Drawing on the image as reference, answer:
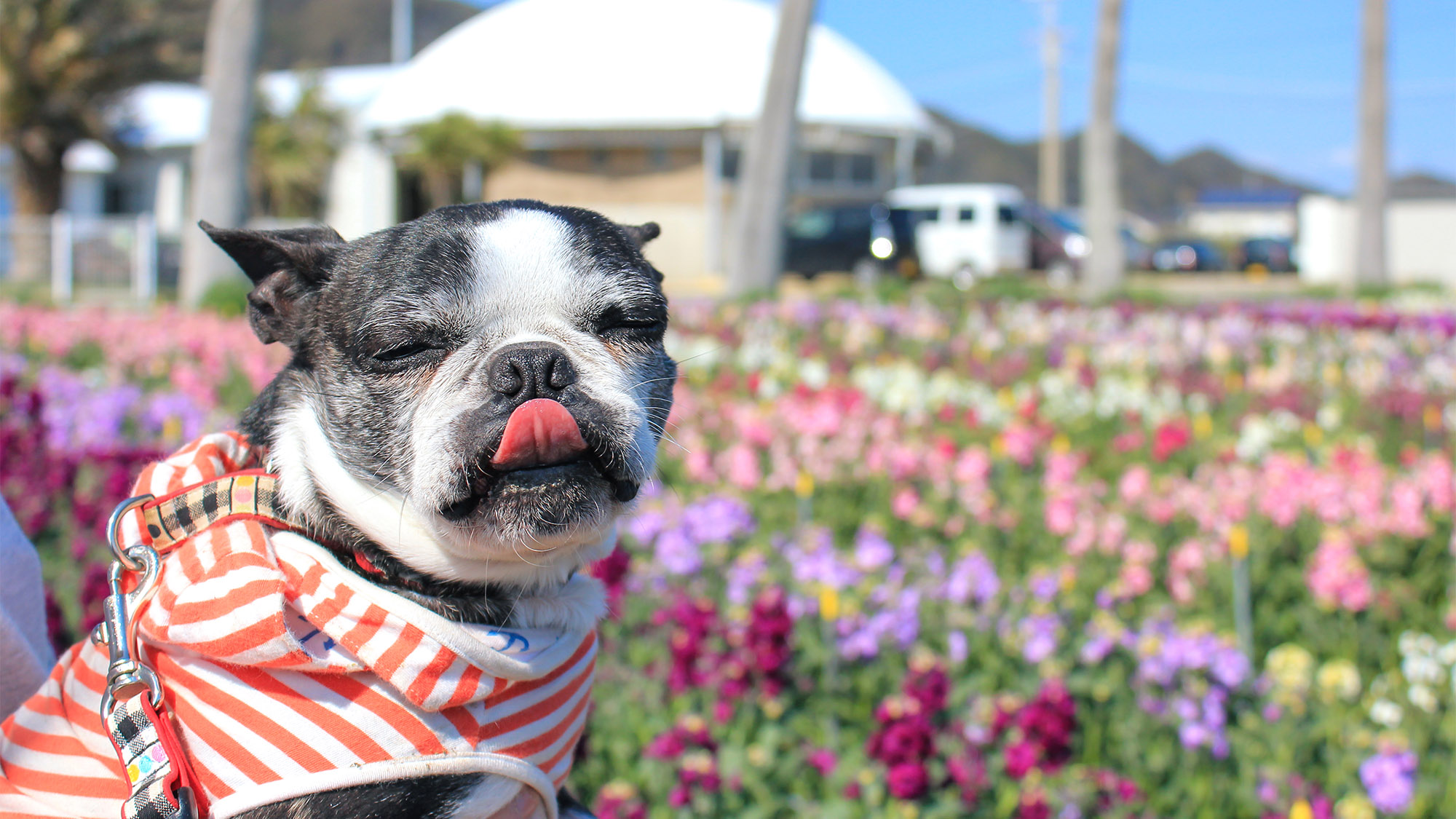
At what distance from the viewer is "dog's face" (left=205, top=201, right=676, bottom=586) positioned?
1.55m

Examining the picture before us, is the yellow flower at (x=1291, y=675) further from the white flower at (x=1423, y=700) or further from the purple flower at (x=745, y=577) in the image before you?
the purple flower at (x=745, y=577)

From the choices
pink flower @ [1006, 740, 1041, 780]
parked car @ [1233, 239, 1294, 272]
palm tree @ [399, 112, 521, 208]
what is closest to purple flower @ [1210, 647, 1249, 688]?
pink flower @ [1006, 740, 1041, 780]

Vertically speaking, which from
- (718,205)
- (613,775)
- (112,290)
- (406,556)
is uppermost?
(718,205)

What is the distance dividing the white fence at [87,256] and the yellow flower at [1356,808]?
2184 cm

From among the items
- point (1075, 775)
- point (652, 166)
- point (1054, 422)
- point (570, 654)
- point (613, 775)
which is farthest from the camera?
point (652, 166)

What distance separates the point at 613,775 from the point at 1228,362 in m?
5.89

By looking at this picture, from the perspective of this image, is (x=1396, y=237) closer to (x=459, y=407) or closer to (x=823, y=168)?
(x=823, y=168)

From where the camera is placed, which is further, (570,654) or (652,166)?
(652,166)

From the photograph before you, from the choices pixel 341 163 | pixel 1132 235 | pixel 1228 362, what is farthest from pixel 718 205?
pixel 1228 362

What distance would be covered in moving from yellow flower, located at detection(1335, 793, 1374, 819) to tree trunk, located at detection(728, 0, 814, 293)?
33.5 feet

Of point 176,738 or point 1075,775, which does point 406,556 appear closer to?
point 176,738

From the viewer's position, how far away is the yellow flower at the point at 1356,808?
2604 millimetres

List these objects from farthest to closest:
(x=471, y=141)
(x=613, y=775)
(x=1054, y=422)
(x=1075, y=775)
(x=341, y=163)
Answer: (x=341, y=163) → (x=471, y=141) → (x=1054, y=422) → (x=613, y=775) → (x=1075, y=775)

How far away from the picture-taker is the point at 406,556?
166 centimetres
